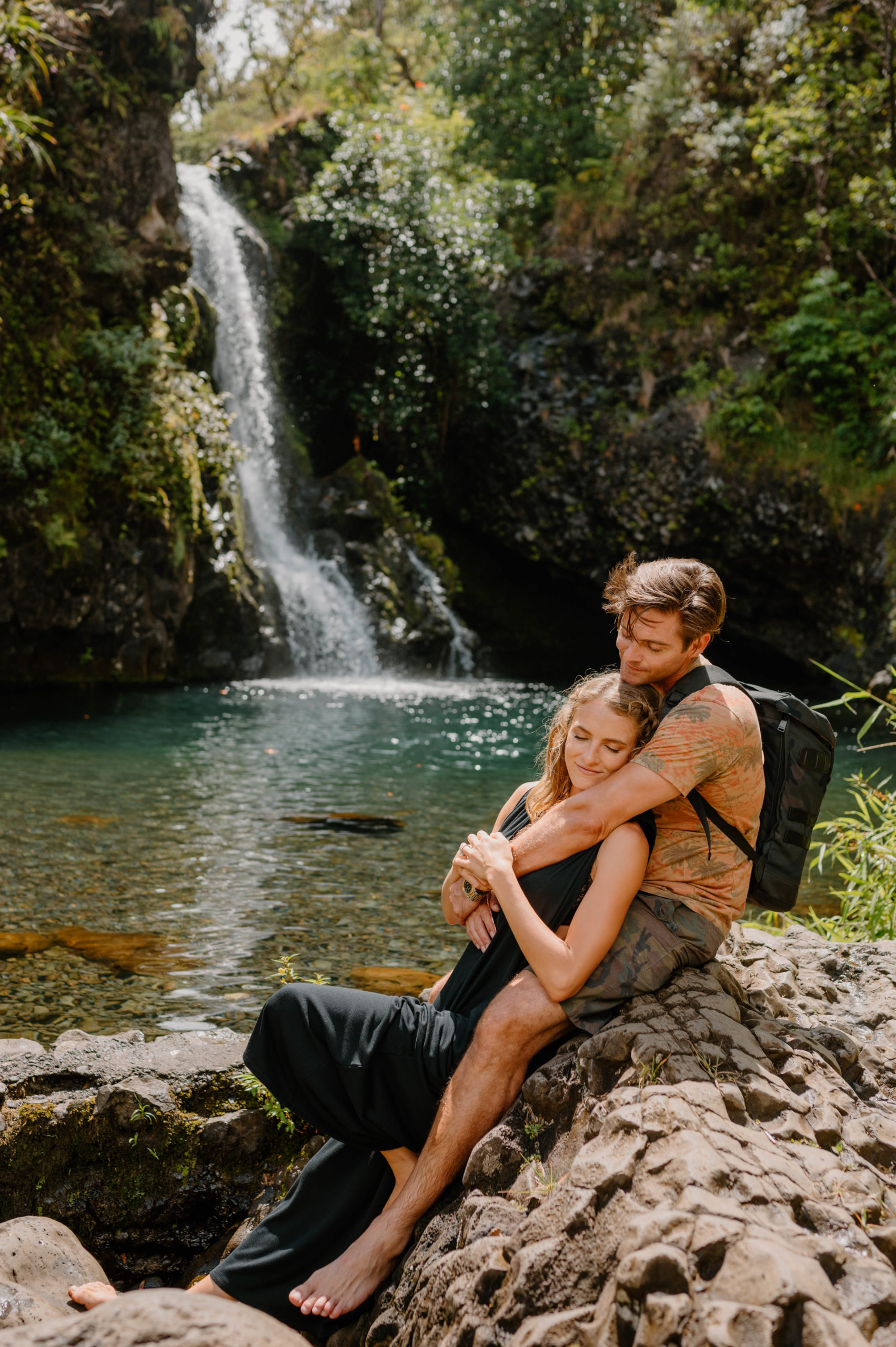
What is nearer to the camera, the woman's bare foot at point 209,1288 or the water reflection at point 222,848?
the woman's bare foot at point 209,1288

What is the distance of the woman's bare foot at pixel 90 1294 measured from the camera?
244 cm

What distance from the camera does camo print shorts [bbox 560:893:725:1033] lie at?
240 cm

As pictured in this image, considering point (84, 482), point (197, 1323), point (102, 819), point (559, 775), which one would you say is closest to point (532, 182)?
point (84, 482)

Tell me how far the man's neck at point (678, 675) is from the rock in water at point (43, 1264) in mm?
2202

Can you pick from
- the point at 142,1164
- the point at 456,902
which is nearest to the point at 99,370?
the point at 142,1164

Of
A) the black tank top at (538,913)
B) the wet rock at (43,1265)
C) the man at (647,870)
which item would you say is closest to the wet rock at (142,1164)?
the wet rock at (43,1265)

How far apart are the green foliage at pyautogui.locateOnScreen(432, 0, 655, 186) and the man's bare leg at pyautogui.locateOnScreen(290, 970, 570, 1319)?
19.9 metres

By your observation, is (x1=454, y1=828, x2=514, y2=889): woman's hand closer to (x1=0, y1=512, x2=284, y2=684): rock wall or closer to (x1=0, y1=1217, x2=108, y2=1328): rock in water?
(x1=0, y1=1217, x2=108, y2=1328): rock in water

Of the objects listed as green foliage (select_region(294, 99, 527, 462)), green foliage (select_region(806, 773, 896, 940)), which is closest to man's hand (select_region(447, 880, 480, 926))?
green foliage (select_region(806, 773, 896, 940))

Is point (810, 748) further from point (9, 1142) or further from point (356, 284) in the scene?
point (356, 284)

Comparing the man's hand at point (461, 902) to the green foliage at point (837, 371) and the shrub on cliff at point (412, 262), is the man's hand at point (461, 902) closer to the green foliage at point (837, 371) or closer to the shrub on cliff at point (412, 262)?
the green foliage at point (837, 371)

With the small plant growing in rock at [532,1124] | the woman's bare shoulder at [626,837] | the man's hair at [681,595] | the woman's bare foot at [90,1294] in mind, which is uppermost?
the man's hair at [681,595]

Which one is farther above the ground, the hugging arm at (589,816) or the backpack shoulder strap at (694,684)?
the backpack shoulder strap at (694,684)

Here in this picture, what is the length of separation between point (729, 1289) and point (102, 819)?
21.3 ft
